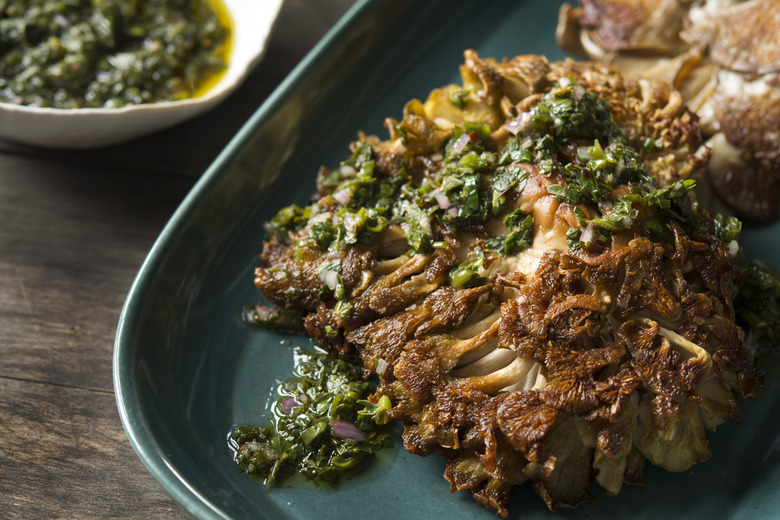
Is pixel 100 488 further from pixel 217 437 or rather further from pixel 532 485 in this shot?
pixel 532 485

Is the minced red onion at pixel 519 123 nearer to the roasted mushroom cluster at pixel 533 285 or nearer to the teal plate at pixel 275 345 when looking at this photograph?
the roasted mushroom cluster at pixel 533 285

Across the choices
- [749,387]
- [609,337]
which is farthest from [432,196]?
[749,387]

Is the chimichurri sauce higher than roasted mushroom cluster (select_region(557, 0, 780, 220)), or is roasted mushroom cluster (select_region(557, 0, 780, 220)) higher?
roasted mushroom cluster (select_region(557, 0, 780, 220))

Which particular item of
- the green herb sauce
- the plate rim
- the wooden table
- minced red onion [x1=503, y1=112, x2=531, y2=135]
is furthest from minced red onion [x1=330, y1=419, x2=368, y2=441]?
minced red onion [x1=503, y1=112, x2=531, y2=135]

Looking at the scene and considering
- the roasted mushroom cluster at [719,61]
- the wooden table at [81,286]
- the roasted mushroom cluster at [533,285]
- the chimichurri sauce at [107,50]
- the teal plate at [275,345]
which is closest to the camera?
the roasted mushroom cluster at [533,285]

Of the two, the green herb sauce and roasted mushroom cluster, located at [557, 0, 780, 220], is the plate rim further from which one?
roasted mushroom cluster, located at [557, 0, 780, 220]

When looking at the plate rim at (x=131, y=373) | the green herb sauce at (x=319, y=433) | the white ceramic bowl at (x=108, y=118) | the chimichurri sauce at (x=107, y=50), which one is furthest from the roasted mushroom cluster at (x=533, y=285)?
the chimichurri sauce at (x=107, y=50)

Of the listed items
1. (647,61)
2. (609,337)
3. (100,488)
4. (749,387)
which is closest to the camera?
(609,337)
